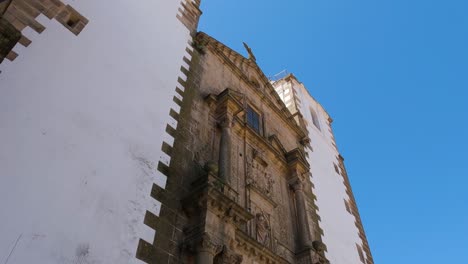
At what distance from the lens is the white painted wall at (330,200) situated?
12297 mm

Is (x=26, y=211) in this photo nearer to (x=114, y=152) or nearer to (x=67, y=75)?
(x=114, y=152)

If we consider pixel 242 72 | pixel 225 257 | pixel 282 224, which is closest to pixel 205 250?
pixel 225 257

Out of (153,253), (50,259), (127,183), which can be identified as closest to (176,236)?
(153,253)

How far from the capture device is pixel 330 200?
14.2 m

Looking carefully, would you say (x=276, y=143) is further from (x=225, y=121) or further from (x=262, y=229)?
(x=262, y=229)

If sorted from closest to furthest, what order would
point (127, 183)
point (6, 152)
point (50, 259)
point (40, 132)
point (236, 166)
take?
1. point (50, 259)
2. point (6, 152)
3. point (40, 132)
4. point (127, 183)
5. point (236, 166)

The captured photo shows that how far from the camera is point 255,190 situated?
383 inches

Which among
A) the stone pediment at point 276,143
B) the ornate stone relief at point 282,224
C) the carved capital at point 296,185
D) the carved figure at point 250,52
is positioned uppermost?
the carved figure at point 250,52

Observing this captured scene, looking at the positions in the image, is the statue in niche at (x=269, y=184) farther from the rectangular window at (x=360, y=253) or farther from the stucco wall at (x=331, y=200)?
the rectangular window at (x=360, y=253)

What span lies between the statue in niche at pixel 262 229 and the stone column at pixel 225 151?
1.25 metres

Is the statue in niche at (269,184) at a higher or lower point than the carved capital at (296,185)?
lower

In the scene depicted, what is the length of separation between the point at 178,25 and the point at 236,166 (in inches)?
169

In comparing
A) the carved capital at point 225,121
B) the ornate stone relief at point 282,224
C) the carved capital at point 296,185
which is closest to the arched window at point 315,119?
the carved capital at point 296,185

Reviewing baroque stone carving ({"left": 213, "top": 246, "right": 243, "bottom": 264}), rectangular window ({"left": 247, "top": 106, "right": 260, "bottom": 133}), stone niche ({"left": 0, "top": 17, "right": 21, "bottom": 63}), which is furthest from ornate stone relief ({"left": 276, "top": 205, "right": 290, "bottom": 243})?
stone niche ({"left": 0, "top": 17, "right": 21, "bottom": 63})
